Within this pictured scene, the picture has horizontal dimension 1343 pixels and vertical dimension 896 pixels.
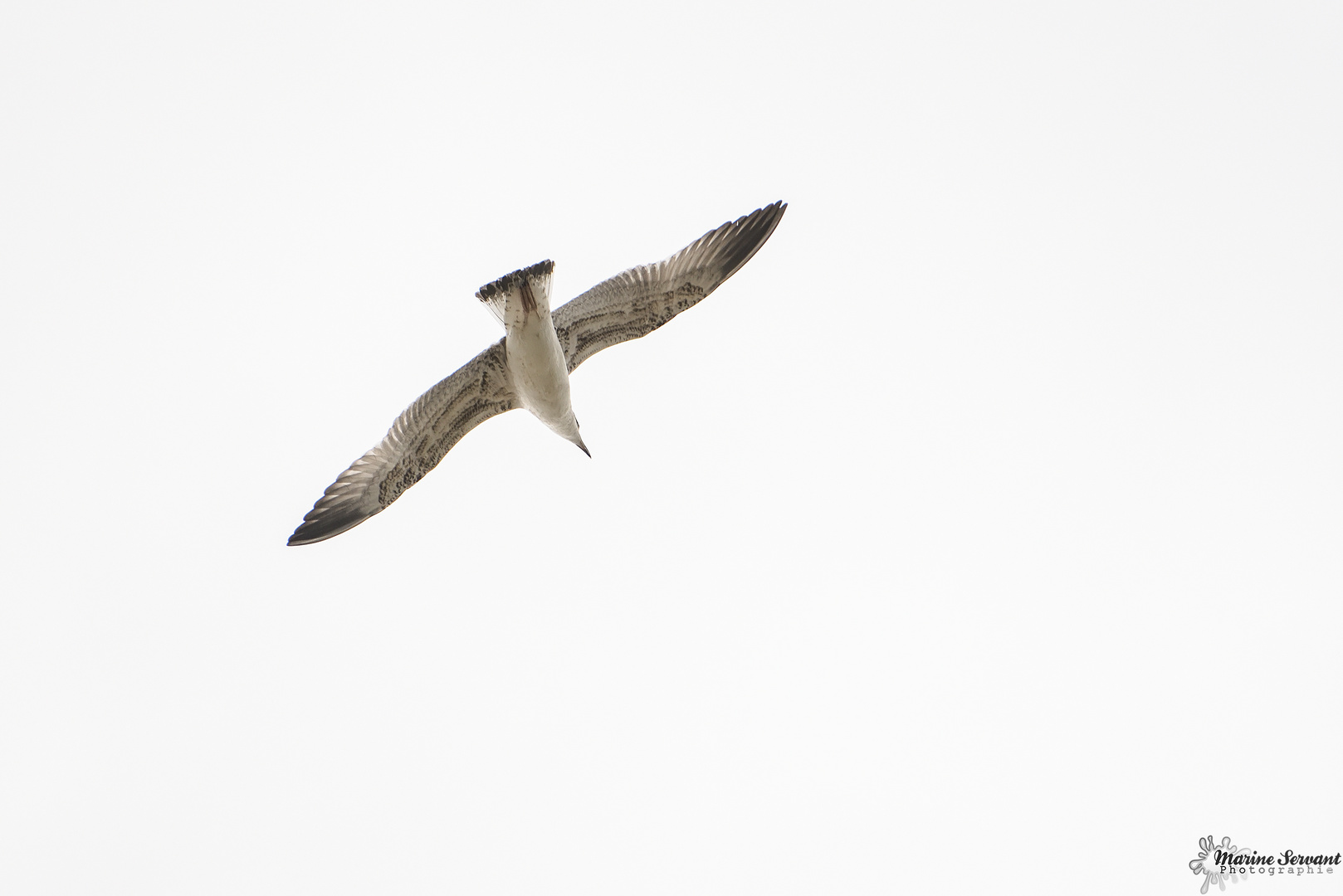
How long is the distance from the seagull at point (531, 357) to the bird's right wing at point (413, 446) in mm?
10

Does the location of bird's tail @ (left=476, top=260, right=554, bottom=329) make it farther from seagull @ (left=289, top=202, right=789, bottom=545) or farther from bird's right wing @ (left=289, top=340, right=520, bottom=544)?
bird's right wing @ (left=289, top=340, right=520, bottom=544)

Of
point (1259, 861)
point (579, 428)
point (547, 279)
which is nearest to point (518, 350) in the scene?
point (547, 279)

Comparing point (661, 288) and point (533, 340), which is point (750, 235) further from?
point (533, 340)

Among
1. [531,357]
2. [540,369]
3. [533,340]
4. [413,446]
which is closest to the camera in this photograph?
Result: [533,340]

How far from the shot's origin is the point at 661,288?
43.1ft

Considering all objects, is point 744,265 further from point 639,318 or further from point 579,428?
point 579,428

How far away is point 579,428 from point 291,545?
381cm

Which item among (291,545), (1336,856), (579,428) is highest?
(579,428)

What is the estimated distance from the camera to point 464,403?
13609 millimetres

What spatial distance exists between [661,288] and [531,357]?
1746mm

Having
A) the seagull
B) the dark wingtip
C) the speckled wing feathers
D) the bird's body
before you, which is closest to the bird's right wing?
the seagull

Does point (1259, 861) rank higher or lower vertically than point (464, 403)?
lower

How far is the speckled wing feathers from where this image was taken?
42.7 ft

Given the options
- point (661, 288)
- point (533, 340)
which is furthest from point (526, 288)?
point (661, 288)
